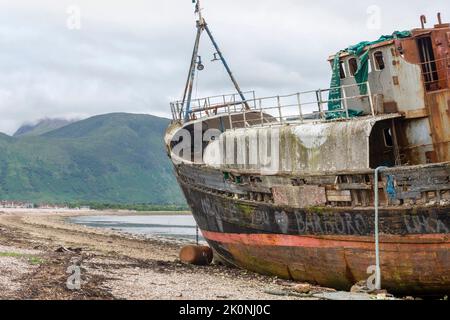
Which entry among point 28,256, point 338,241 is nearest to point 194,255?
point 28,256

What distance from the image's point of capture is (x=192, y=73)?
24.6 metres

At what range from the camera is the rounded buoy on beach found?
1955 centimetres

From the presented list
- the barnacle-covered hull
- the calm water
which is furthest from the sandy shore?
the calm water

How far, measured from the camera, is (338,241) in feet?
47.5

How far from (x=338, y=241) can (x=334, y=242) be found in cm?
13

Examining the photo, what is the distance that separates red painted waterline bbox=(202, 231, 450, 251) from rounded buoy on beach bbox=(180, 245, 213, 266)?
1.45 meters

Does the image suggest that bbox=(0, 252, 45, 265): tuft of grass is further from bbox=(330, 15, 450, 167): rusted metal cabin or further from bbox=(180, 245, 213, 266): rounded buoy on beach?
bbox=(330, 15, 450, 167): rusted metal cabin

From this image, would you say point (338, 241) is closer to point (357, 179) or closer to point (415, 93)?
point (357, 179)

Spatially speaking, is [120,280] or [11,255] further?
[11,255]

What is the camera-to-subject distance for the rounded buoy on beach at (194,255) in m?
19.5

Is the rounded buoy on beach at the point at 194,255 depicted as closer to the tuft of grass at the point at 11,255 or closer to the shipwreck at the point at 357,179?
the shipwreck at the point at 357,179
